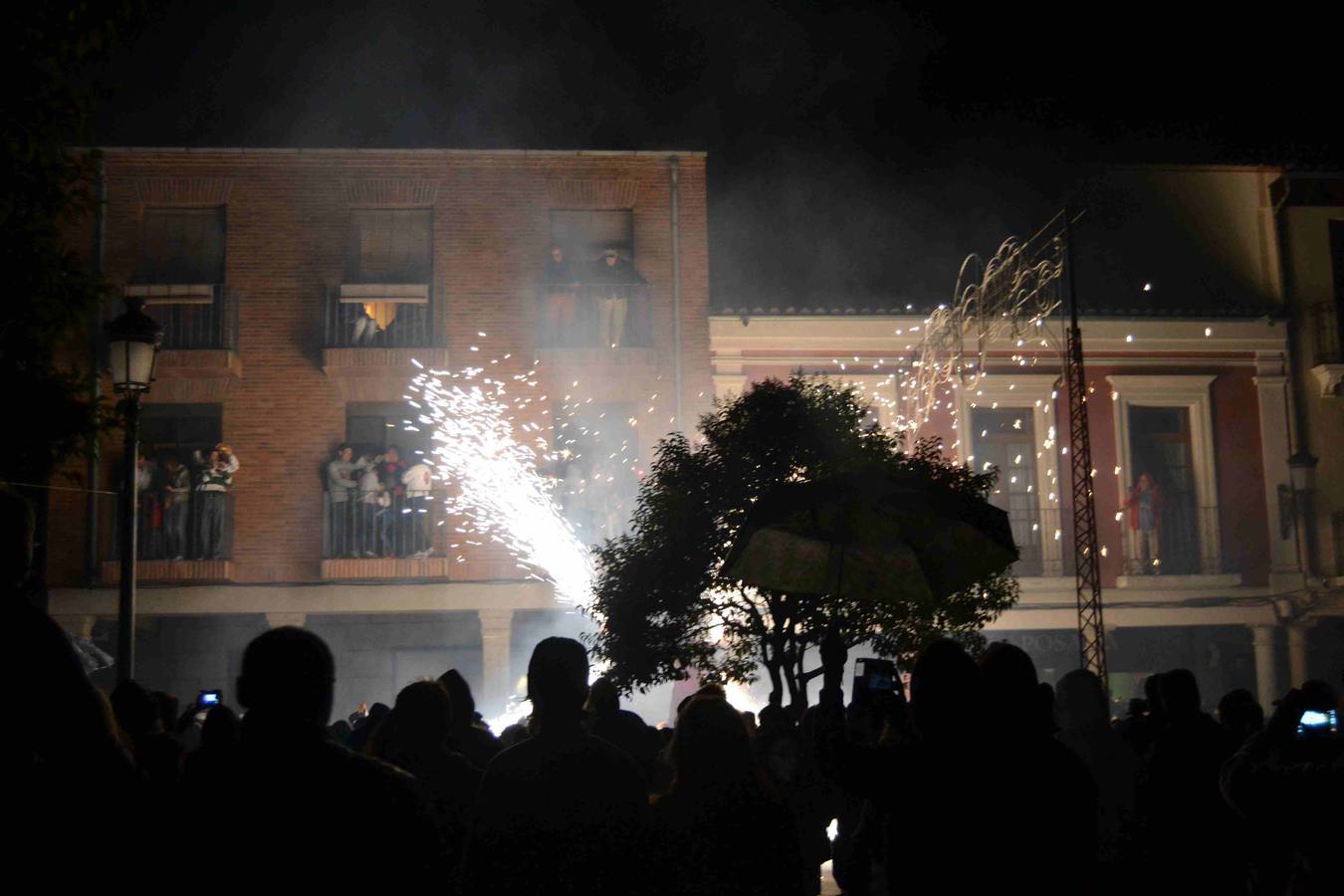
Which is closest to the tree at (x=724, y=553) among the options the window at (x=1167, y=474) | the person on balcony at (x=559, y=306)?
the person on balcony at (x=559, y=306)

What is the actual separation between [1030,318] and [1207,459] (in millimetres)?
4033

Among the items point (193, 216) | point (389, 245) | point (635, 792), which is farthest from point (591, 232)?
point (635, 792)

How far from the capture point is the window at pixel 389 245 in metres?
20.2

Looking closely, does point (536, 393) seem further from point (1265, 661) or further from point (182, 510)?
point (1265, 661)

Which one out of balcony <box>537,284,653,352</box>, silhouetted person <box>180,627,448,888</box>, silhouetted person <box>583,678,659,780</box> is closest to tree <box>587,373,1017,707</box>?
silhouetted person <box>583,678,659,780</box>

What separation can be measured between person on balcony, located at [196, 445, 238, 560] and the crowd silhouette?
13447 mm

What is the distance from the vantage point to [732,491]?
11477mm

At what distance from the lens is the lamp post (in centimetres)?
989

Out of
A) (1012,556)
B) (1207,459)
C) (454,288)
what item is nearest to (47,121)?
(1012,556)

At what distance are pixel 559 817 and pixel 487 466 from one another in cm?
1608

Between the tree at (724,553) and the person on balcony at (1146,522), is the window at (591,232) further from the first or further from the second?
the tree at (724,553)

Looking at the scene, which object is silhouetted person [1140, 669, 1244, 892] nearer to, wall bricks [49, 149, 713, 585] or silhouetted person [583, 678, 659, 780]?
silhouetted person [583, 678, 659, 780]

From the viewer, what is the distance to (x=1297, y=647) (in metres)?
21.0

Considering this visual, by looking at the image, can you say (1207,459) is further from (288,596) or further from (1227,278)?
(288,596)
